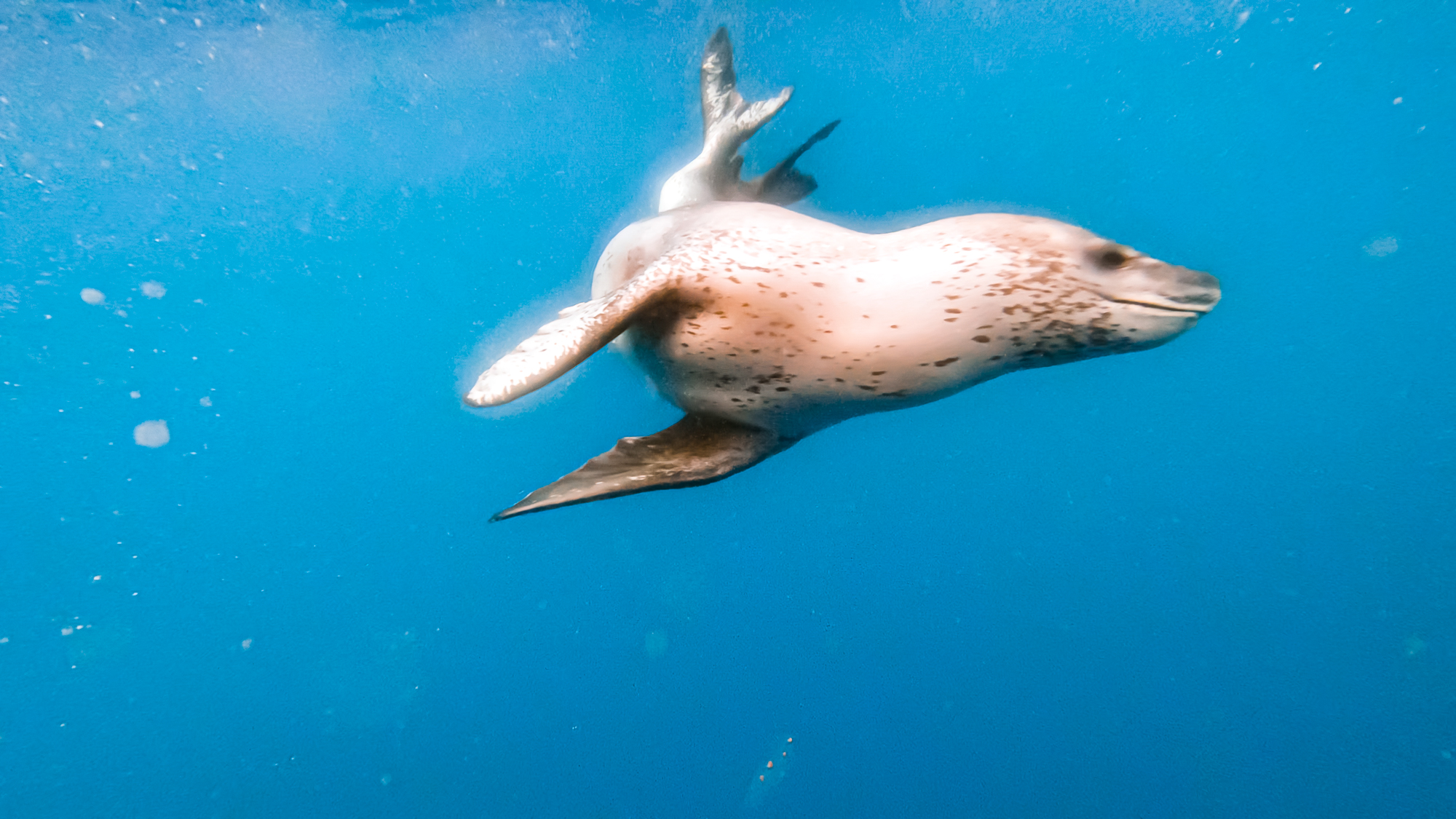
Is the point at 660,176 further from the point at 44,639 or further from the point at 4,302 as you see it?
the point at 44,639

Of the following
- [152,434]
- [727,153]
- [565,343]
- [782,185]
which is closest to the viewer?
[565,343]

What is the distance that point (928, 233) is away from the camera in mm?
2141

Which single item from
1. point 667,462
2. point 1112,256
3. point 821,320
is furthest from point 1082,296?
point 667,462

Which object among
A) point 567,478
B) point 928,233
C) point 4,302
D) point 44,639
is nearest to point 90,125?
point 4,302

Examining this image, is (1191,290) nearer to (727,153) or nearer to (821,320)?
(821,320)

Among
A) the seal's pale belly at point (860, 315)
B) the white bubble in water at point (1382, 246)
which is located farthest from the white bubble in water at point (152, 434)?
the white bubble in water at point (1382, 246)

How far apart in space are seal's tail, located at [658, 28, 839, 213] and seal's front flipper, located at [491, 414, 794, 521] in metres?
1.52

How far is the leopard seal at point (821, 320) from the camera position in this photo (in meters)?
1.86

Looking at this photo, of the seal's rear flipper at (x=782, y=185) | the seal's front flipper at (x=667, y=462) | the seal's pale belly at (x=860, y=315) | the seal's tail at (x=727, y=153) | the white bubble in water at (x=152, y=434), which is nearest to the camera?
the seal's pale belly at (x=860, y=315)

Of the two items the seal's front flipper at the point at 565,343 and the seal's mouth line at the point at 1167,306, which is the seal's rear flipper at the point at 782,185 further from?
the seal's mouth line at the point at 1167,306

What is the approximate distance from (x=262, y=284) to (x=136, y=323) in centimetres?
82

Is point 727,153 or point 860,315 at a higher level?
point 727,153

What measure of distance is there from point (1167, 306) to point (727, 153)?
2.64m

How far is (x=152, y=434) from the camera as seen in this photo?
167 inches
